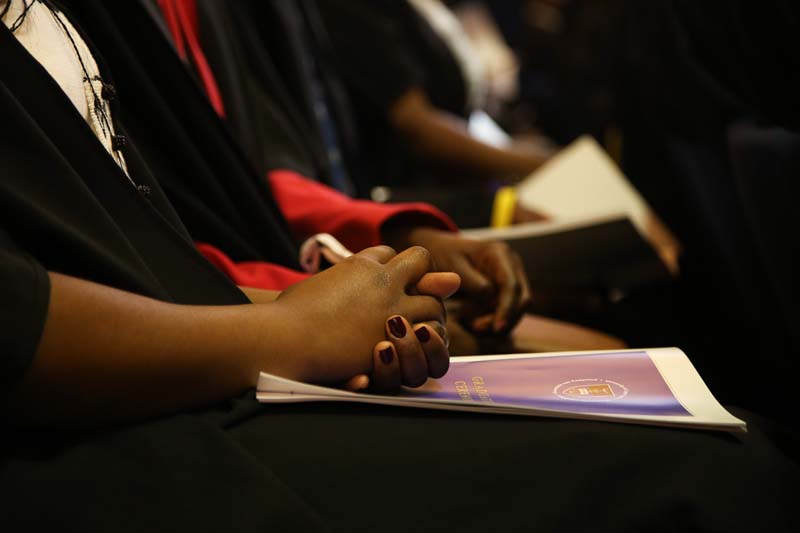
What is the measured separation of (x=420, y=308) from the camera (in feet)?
1.94

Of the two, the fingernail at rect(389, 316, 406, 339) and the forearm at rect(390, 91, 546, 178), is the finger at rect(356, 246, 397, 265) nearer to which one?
the fingernail at rect(389, 316, 406, 339)

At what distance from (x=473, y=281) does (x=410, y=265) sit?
0.85 ft

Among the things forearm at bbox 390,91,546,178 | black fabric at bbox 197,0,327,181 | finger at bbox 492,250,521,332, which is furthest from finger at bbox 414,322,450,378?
forearm at bbox 390,91,546,178

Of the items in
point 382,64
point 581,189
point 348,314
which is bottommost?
point 581,189

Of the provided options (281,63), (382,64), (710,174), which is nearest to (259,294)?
(281,63)

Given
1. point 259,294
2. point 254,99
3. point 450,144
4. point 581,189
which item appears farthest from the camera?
point 450,144

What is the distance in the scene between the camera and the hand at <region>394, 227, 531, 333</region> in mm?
840

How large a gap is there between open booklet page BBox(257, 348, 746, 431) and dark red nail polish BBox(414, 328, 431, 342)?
0.13ft

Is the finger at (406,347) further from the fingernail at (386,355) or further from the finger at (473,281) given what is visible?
the finger at (473,281)

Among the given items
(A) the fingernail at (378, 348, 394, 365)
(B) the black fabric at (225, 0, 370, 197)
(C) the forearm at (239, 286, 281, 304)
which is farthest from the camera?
(B) the black fabric at (225, 0, 370, 197)

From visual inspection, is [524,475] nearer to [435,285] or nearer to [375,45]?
[435,285]

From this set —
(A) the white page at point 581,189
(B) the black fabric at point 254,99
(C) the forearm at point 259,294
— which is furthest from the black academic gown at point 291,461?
(A) the white page at point 581,189

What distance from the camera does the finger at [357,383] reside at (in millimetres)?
568

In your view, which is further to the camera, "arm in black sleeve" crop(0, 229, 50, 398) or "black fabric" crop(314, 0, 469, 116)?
"black fabric" crop(314, 0, 469, 116)
